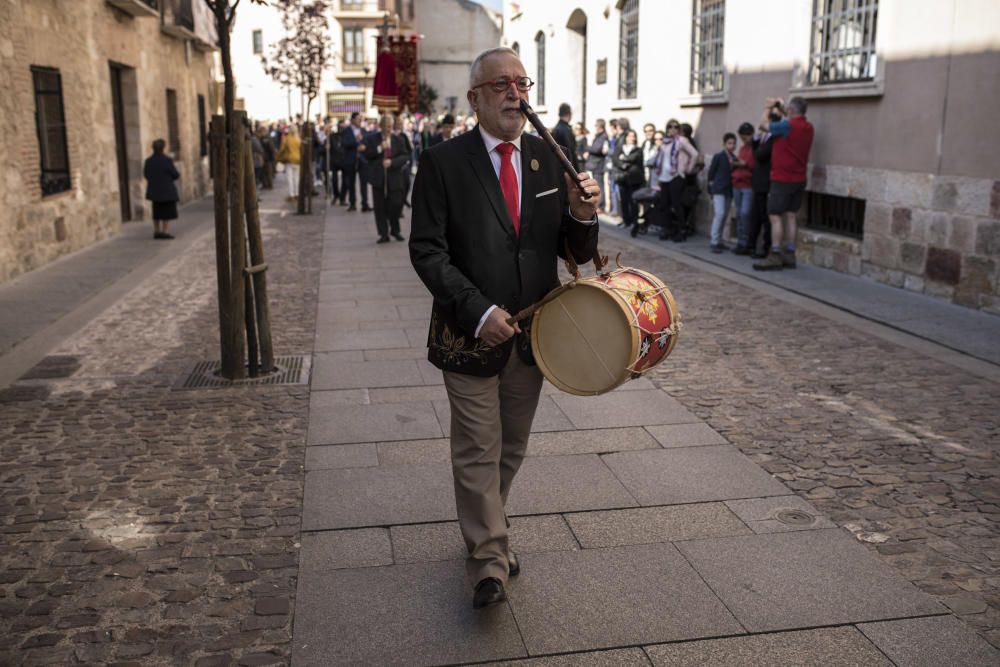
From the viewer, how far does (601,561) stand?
3979 millimetres

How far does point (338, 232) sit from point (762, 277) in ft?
25.4

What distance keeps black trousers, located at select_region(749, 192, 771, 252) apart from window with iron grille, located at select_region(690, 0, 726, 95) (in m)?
2.67

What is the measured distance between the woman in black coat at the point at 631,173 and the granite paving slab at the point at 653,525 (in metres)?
11.3

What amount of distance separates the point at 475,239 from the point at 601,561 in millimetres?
1423

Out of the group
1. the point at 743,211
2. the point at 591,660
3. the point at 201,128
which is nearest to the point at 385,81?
the point at 201,128

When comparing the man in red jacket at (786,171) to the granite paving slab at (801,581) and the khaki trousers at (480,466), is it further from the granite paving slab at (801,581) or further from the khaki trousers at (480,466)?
the khaki trousers at (480,466)

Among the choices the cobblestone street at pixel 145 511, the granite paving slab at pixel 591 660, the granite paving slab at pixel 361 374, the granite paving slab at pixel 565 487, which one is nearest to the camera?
the granite paving slab at pixel 591 660

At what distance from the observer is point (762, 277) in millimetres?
11391

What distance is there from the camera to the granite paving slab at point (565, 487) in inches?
180

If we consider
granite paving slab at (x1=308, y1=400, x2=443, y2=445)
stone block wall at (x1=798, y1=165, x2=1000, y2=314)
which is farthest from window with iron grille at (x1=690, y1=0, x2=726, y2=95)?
granite paving slab at (x1=308, y1=400, x2=443, y2=445)

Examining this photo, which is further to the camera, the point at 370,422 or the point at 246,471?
the point at 370,422

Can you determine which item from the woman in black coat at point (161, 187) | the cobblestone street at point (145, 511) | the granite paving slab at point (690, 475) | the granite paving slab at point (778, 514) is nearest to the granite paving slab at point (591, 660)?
the cobblestone street at point (145, 511)

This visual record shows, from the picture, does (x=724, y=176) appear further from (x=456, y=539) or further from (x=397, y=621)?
(x=397, y=621)

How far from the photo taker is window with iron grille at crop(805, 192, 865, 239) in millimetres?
11453
